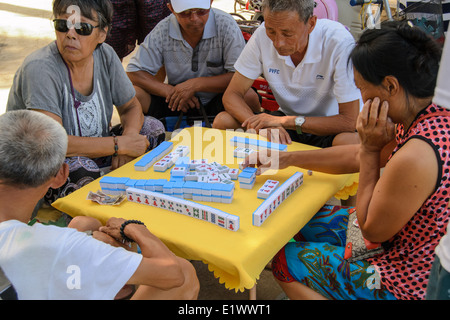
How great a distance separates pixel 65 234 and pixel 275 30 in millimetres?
2000

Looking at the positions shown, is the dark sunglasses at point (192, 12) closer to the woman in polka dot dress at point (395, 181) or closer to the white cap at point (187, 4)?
the white cap at point (187, 4)

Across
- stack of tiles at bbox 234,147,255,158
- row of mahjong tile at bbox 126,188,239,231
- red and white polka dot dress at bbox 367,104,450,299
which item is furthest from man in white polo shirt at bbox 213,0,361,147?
red and white polka dot dress at bbox 367,104,450,299

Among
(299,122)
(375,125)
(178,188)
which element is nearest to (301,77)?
(299,122)

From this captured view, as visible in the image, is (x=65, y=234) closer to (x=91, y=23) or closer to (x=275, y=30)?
(x=91, y=23)

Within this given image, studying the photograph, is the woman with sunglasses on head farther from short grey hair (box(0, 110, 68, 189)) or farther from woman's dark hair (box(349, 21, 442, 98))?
woman's dark hair (box(349, 21, 442, 98))

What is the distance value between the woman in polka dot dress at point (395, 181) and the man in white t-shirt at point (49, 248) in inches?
26.7

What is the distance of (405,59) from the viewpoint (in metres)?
1.66

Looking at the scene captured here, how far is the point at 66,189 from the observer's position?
2510 mm

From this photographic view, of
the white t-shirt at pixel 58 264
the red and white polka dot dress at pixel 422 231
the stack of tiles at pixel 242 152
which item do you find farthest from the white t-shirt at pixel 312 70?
the white t-shirt at pixel 58 264

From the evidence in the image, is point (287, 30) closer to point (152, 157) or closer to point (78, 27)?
point (152, 157)

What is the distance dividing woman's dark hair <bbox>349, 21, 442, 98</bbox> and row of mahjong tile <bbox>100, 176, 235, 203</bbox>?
0.84 meters

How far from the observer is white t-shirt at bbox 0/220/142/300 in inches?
51.9

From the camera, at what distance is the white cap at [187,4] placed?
11.4 feet

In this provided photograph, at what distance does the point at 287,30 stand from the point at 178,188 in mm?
1373
